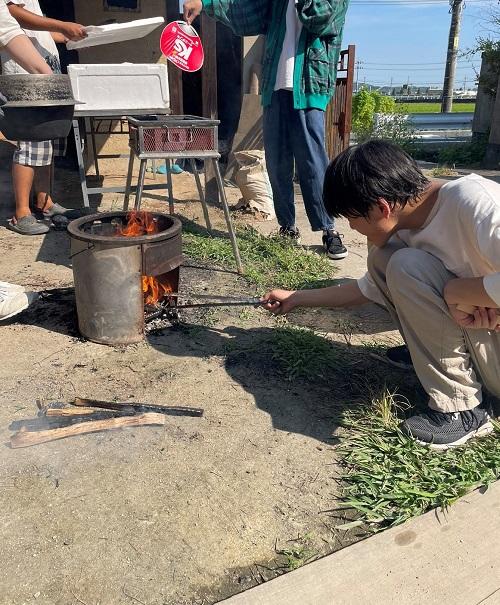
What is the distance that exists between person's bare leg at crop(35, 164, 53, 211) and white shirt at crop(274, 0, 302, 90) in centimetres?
239

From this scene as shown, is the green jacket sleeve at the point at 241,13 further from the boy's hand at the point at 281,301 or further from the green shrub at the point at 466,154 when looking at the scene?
the green shrub at the point at 466,154

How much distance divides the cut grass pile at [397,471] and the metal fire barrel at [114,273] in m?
1.29

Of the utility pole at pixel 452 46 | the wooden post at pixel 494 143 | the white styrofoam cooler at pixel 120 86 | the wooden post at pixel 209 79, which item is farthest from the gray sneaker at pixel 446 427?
the utility pole at pixel 452 46

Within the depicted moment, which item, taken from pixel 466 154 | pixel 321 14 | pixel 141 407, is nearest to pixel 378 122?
pixel 466 154

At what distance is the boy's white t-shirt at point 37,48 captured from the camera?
15.3 ft

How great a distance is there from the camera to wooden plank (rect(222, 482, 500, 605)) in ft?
5.24

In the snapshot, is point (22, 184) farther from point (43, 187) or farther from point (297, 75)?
point (297, 75)

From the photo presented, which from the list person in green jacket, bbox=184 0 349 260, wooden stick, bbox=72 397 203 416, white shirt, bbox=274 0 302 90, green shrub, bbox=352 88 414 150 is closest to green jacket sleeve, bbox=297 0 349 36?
person in green jacket, bbox=184 0 349 260

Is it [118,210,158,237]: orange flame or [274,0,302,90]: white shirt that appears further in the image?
[274,0,302,90]: white shirt

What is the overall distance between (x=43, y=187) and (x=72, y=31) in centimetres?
141

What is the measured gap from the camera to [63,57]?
8344 mm

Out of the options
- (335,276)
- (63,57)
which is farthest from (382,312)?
(63,57)

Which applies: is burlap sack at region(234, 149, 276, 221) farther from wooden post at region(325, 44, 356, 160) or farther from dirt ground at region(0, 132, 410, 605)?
dirt ground at region(0, 132, 410, 605)

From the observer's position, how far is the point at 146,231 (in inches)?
124
